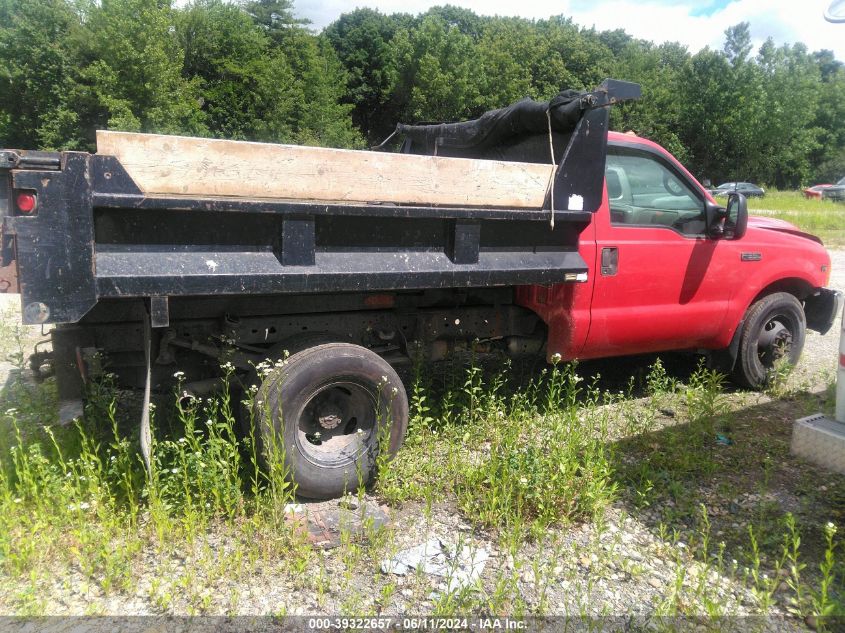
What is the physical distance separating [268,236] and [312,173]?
0.39 meters

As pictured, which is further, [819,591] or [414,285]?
[414,285]

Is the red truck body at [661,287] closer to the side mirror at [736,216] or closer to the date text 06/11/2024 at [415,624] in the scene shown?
the side mirror at [736,216]

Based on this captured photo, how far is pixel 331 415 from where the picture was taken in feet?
12.5

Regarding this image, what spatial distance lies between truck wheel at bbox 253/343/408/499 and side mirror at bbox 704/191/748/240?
2923mm

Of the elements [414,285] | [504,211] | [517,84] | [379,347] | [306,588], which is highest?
[517,84]

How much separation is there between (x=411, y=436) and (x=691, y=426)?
2.10 metres

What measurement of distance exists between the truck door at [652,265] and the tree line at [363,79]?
3148 centimetres

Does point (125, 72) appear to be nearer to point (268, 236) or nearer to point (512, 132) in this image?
point (512, 132)

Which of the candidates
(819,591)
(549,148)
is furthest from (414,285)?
(819,591)

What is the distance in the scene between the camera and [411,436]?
4383 millimetres

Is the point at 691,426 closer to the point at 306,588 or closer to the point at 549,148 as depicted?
the point at 549,148

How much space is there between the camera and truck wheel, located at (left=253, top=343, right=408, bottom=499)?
3.46 meters

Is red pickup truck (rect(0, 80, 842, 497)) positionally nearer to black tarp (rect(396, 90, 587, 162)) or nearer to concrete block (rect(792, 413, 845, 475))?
black tarp (rect(396, 90, 587, 162))

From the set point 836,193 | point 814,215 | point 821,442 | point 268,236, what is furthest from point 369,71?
point 821,442
